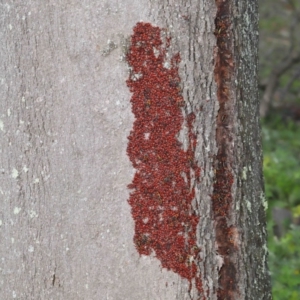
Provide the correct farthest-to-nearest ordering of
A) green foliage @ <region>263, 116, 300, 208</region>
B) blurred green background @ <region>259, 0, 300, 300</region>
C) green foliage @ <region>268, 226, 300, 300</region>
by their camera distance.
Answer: green foliage @ <region>263, 116, 300, 208</region>
blurred green background @ <region>259, 0, 300, 300</region>
green foliage @ <region>268, 226, 300, 300</region>

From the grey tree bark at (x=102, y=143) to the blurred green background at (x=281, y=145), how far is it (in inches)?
61.6

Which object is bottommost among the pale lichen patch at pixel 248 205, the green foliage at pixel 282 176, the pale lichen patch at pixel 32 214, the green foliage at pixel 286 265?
the green foliage at pixel 286 265

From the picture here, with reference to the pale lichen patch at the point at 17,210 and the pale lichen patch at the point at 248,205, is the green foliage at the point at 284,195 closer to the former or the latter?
the pale lichen patch at the point at 248,205

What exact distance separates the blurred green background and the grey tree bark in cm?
156

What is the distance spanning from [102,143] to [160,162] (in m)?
0.17

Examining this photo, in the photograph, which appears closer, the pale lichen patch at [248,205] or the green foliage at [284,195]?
the pale lichen patch at [248,205]

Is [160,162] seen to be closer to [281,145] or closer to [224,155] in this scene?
[224,155]

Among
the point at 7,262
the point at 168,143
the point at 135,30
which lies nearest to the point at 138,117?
the point at 168,143

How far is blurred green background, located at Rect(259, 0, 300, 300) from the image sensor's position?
307 centimetres

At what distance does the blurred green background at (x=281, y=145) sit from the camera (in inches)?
121

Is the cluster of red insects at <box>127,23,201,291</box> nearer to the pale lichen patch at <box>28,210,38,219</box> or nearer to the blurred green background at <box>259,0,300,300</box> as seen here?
the pale lichen patch at <box>28,210,38,219</box>

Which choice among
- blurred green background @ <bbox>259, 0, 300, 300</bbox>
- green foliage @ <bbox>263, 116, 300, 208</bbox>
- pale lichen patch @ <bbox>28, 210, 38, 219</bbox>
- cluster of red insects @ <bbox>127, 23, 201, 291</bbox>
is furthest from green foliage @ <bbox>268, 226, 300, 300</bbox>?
pale lichen patch @ <bbox>28, 210, 38, 219</bbox>

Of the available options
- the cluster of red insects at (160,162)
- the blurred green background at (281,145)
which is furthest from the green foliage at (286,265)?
the cluster of red insects at (160,162)

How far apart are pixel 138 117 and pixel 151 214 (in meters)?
0.28
